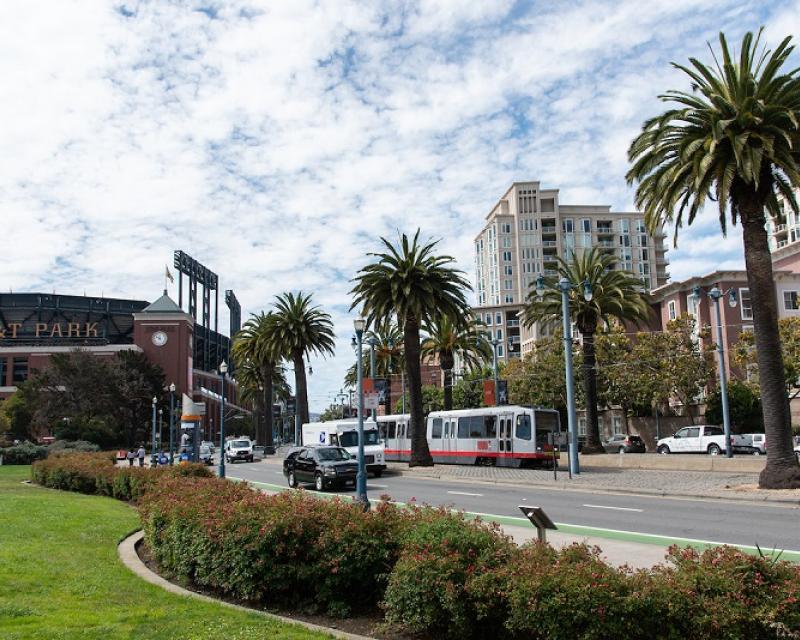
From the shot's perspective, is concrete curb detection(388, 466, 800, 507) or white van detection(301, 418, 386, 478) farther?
white van detection(301, 418, 386, 478)

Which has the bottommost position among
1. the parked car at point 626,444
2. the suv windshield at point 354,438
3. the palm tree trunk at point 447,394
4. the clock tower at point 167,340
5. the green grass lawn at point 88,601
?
the parked car at point 626,444

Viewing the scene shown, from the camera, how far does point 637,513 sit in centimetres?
1873

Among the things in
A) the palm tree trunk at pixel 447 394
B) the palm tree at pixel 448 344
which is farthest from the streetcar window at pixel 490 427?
the palm tree at pixel 448 344

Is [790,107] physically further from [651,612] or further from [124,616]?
[124,616]

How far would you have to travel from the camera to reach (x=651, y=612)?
18.8 feet

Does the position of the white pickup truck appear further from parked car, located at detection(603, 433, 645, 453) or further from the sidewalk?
the sidewalk

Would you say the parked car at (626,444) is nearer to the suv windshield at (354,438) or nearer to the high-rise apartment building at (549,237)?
the suv windshield at (354,438)

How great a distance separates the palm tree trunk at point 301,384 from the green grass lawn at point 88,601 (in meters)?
43.1

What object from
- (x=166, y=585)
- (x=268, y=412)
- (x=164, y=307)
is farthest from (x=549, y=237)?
(x=166, y=585)

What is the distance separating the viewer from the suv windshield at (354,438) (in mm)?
36625

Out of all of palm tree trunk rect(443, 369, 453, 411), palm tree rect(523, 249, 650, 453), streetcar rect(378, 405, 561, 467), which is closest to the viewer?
streetcar rect(378, 405, 561, 467)

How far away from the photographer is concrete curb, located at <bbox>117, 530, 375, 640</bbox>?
7.29 metres

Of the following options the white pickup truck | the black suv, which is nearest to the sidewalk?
the black suv

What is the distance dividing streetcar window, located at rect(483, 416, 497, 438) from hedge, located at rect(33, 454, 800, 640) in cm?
2846
